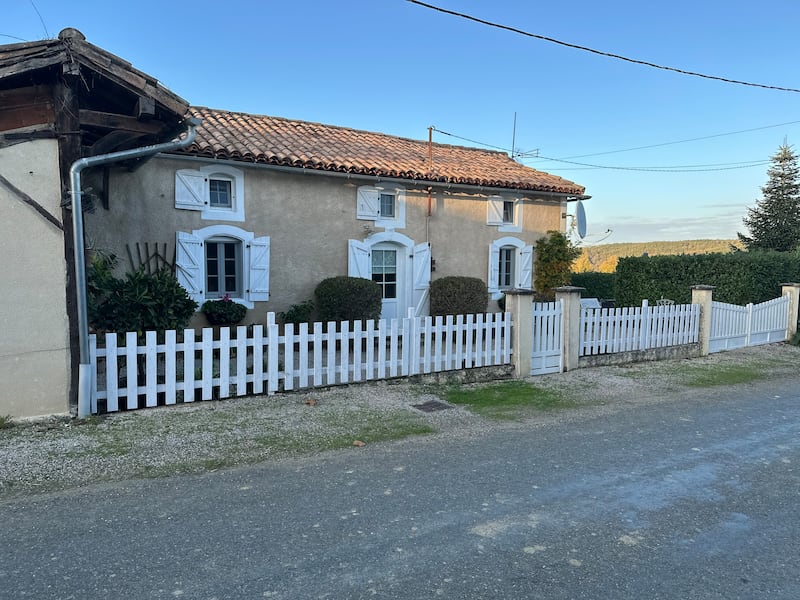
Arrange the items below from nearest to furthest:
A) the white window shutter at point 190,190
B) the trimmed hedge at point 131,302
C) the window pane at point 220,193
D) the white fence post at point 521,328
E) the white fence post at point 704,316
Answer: the trimmed hedge at point 131,302
the white fence post at point 521,328
the white window shutter at point 190,190
the white fence post at point 704,316
the window pane at point 220,193

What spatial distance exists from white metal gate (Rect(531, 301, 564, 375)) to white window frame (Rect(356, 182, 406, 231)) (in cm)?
486

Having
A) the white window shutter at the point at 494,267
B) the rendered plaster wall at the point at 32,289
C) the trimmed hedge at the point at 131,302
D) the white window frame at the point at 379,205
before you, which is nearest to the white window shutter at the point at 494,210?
the white window shutter at the point at 494,267

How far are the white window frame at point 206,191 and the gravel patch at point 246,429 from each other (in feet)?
16.7

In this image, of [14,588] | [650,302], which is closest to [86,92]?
[14,588]

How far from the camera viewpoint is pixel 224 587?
8.64 ft

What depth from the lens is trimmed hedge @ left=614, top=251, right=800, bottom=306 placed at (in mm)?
12336

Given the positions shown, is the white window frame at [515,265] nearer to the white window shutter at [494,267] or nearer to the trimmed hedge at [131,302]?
the white window shutter at [494,267]

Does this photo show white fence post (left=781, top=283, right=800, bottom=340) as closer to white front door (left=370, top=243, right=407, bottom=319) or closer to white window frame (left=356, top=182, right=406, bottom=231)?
white front door (left=370, top=243, right=407, bottom=319)

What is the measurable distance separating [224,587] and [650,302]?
13898mm

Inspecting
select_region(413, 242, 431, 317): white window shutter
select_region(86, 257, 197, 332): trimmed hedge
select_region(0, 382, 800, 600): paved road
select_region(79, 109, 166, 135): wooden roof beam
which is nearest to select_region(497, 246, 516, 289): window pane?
select_region(413, 242, 431, 317): white window shutter

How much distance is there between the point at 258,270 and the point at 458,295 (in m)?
4.58

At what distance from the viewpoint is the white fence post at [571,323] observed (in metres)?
8.25

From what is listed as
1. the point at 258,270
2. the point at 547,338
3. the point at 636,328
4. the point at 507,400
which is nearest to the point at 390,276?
the point at 258,270

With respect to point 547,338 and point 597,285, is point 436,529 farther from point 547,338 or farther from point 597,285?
point 597,285
